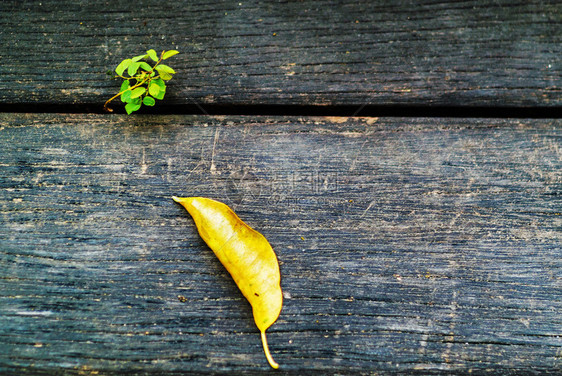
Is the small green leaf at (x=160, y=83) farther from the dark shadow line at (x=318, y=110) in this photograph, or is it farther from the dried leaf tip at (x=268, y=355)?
the dried leaf tip at (x=268, y=355)

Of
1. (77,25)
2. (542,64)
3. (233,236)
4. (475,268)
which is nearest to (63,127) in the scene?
(77,25)

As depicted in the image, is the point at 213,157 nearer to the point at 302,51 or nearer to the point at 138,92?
the point at 138,92

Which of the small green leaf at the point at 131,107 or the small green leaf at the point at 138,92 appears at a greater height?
the small green leaf at the point at 138,92

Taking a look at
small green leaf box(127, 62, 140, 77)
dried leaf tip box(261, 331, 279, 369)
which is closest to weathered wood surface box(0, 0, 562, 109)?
small green leaf box(127, 62, 140, 77)

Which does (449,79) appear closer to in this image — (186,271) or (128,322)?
(186,271)

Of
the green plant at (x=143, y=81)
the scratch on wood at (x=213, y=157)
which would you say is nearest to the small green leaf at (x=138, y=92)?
the green plant at (x=143, y=81)

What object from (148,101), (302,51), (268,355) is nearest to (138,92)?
(148,101)
